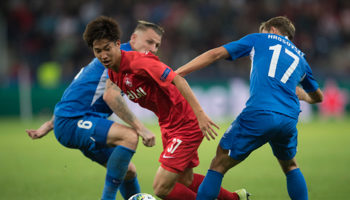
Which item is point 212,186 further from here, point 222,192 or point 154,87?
point 154,87

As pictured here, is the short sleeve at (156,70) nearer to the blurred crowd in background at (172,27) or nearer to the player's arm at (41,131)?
the player's arm at (41,131)

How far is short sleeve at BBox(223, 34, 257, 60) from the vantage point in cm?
427

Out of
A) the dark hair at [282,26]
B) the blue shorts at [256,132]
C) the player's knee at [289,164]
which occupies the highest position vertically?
the dark hair at [282,26]

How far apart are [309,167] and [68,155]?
451cm

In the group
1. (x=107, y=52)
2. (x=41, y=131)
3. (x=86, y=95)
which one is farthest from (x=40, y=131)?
(x=107, y=52)

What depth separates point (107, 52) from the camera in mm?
4250

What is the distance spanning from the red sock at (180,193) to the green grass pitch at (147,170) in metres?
1.15

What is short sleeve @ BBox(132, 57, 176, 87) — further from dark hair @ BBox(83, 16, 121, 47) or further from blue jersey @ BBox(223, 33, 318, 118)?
blue jersey @ BBox(223, 33, 318, 118)

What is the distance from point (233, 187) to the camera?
20.4 ft

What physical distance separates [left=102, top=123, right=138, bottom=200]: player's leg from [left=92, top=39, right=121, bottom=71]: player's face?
2.09ft

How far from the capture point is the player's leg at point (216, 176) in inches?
171

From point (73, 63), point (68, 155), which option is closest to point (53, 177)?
point (68, 155)

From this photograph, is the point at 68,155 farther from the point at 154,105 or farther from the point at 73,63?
the point at 73,63

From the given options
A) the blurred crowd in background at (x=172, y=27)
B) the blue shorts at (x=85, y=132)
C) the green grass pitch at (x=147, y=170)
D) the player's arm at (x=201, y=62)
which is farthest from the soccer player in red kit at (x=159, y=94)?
the blurred crowd in background at (x=172, y=27)
